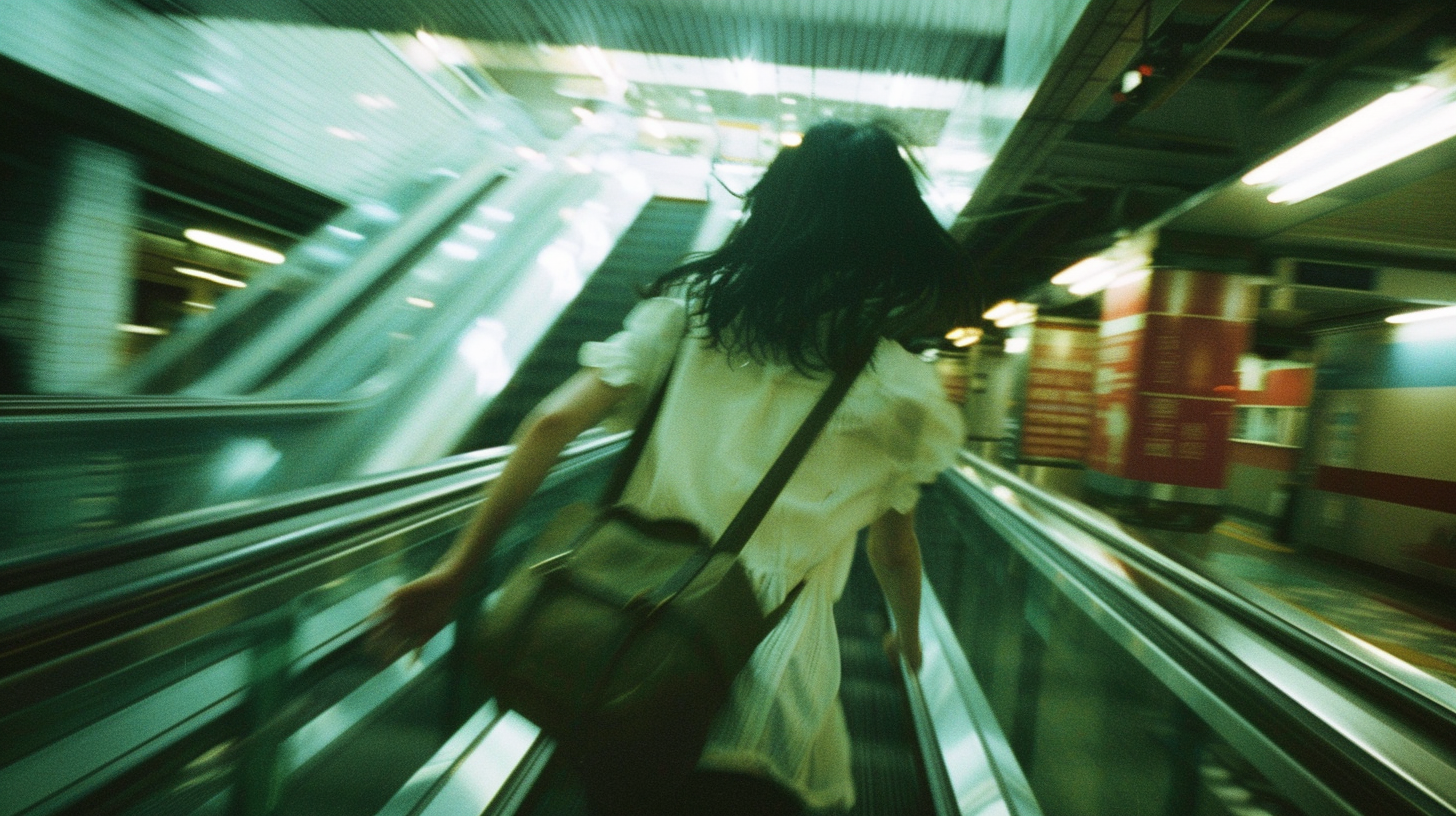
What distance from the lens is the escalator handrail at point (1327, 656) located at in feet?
3.25

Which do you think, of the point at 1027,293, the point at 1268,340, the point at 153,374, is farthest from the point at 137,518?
the point at 1268,340

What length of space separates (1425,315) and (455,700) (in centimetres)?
942

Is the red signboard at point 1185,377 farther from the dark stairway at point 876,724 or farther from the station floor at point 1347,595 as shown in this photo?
the dark stairway at point 876,724

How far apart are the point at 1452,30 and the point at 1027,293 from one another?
806cm

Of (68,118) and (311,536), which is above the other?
(68,118)

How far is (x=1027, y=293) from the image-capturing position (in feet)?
37.9

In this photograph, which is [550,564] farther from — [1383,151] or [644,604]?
[1383,151]

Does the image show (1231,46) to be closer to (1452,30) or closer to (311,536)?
(1452,30)

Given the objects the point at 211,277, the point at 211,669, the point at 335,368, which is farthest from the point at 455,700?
the point at 211,277

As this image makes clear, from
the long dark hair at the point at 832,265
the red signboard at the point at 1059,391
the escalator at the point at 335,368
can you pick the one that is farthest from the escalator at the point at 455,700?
the red signboard at the point at 1059,391

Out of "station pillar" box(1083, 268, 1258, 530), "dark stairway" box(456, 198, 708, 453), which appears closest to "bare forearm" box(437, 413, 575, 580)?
"dark stairway" box(456, 198, 708, 453)

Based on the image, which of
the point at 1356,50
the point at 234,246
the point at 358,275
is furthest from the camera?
the point at 234,246

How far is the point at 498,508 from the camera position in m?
0.94

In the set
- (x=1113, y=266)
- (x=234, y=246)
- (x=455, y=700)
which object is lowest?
(x=455, y=700)
